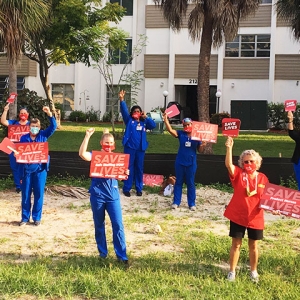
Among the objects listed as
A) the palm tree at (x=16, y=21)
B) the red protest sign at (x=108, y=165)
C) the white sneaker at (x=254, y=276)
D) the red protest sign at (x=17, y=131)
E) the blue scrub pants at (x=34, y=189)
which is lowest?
the white sneaker at (x=254, y=276)

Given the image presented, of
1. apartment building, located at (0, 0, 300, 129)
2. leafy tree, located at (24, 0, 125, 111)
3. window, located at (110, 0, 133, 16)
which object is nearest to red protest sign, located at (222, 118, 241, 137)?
leafy tree, located at (24, 0, 125, 111)

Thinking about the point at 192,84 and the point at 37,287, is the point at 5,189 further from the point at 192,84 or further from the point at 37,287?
the point at 192,84

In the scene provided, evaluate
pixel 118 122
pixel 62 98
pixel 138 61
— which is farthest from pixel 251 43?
pixel 62 98

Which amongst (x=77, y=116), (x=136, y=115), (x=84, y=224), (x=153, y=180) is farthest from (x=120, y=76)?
(x=84, y=224)

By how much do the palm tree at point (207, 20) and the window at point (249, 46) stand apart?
1553 centimetres

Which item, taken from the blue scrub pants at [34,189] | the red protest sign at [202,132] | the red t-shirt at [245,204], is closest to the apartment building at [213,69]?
the red protest sign at [202,132]

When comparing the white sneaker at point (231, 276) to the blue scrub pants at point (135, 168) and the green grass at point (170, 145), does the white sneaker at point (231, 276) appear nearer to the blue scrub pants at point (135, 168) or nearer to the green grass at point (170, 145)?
the blue scrub pants at point (135, 168)

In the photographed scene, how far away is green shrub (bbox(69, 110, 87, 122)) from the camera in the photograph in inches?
1228

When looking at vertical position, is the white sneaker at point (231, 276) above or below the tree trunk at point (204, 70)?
below

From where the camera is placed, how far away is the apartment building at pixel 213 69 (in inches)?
1160

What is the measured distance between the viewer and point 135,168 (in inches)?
408

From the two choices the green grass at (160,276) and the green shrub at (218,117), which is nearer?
the green grass at (160,276)

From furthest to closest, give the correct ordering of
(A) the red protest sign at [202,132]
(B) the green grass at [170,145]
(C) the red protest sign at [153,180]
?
1. (B) the green grass at [170,145]
2. (C) the red protest sign at [153,180]
3. (A) the red protest sign at [202,132]

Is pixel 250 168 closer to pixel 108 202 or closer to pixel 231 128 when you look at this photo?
pixel 108 202
